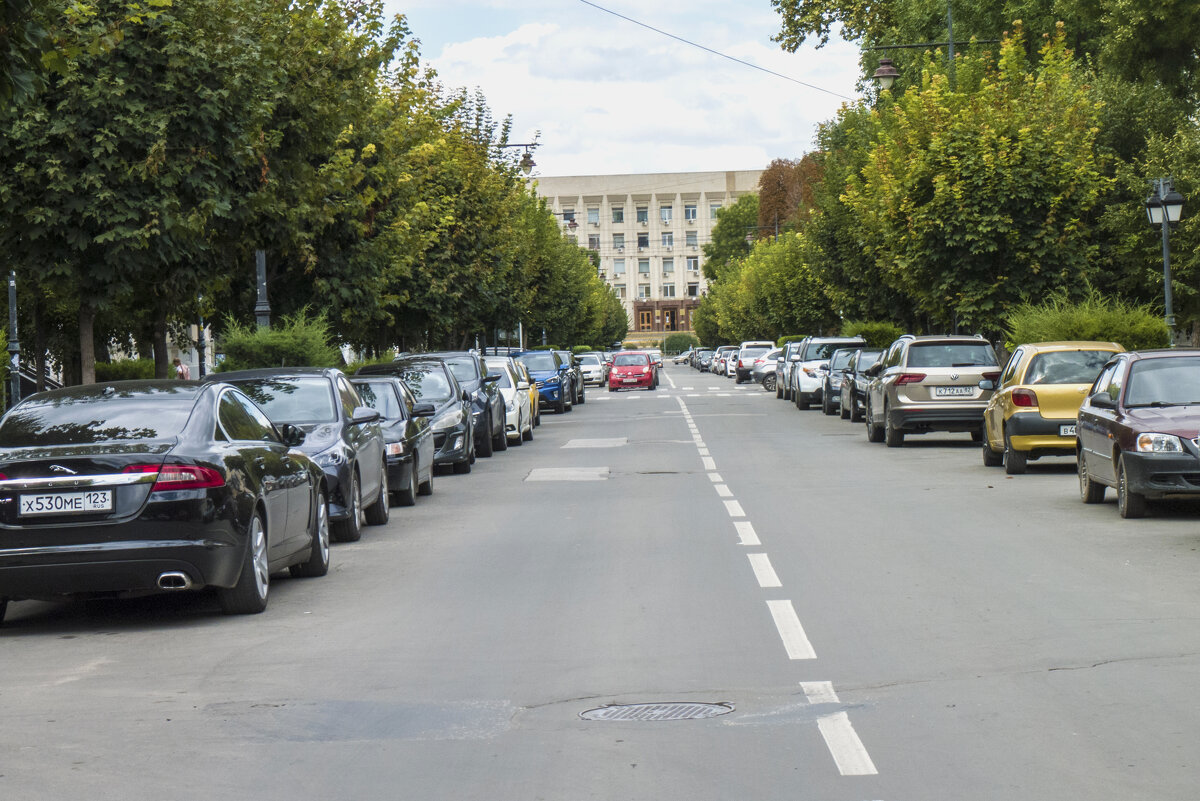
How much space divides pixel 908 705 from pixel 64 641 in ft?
16.5

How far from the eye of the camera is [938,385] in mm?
24141

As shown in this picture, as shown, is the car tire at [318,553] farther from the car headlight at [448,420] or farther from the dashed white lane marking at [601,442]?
the dashed white lane marking at [601,442]

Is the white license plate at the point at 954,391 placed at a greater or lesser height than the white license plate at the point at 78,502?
lesser

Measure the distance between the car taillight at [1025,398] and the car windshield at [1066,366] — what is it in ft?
0.74

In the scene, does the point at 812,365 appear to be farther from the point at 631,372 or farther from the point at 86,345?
the point at 631,372

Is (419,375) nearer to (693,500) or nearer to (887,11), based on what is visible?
(693,500)

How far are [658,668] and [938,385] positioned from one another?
17061mm

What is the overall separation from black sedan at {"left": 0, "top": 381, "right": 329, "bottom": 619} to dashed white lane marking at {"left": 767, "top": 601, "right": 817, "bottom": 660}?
3188 millimetres

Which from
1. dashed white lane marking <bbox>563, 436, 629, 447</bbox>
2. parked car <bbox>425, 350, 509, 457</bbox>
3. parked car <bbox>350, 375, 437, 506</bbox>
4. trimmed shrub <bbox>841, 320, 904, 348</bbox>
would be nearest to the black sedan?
parked car <bbox>350, 375, 437, 506</bbox>

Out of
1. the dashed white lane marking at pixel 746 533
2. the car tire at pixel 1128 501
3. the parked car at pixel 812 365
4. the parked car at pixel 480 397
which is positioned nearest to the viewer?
the dashed white lane marking at pixel 746 533

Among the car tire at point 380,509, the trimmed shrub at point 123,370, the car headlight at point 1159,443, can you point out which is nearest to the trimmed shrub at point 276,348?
the car tire at point 380,509

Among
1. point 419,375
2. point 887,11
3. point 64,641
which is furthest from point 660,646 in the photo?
point 887,11

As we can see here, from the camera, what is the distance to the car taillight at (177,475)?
30.9ft

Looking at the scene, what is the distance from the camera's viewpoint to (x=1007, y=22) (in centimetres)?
4241
